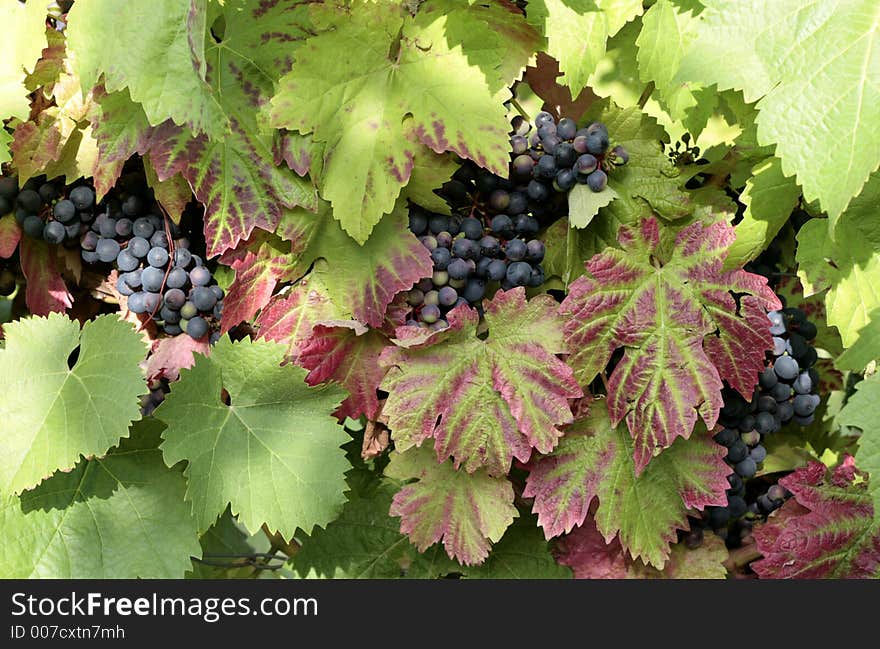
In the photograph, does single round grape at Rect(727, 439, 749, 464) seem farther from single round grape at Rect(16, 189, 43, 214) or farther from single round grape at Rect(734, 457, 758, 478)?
single round grape at Rect(16, 189, 43, 214)

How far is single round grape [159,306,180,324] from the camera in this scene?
1.16 m

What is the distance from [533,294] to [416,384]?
0.20m

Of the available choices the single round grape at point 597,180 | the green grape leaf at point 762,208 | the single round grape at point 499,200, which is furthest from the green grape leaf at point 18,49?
the green grape leaf at point 762,208

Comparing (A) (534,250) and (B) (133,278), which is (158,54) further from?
(A) (534,250)

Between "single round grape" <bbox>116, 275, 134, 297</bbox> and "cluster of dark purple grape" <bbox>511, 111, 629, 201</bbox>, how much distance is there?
1.68ft

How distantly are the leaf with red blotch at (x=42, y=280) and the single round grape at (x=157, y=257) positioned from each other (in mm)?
148

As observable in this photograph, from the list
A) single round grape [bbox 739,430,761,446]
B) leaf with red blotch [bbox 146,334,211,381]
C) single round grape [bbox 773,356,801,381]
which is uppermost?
single round grape [bbox 773,356,801,381]

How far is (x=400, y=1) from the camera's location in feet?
3.61

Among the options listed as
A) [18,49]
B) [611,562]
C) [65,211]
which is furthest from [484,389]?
[18,49]

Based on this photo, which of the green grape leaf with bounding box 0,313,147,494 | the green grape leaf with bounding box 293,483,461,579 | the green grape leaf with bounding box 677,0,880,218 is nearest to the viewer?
the green grape leaf with bounding box 677,0,880,218

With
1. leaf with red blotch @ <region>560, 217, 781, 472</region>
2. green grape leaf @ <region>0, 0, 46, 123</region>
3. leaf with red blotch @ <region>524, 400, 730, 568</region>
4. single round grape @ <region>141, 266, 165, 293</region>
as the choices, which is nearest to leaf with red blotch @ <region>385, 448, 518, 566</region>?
leaf with red blotch @ <region>524, 400, 730, 568</region>

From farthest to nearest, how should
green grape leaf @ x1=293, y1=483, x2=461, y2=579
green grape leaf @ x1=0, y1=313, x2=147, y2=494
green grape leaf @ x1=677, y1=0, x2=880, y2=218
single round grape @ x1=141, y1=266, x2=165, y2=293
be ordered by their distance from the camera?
green grape leaf @ x1=293, y1=483, x2=461, y2=579 → single round grape @ x1=141, y1=266, x2=165, y2=293 → green grape leaf @ x1=0, y1=313, x2=147, y2=494 → green grape leaf @ x1=677, y1=0, x2=880, y2=218

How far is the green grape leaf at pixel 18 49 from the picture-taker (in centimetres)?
106
